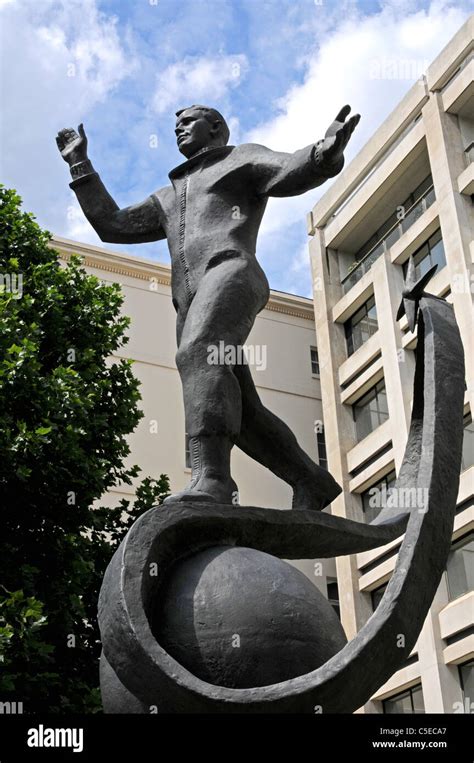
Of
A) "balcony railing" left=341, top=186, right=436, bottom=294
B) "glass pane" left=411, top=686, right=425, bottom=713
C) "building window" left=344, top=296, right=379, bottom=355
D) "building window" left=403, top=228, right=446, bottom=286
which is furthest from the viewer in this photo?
"building window" left=344, top=296, right=379, bottom=355

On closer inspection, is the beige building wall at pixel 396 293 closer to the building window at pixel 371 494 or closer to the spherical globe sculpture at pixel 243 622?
the building window at pixel 371 494

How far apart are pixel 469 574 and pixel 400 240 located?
11.3m

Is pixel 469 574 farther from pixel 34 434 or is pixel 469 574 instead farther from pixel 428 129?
pixel 34 434

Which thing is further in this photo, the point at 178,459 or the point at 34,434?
the point at 178,459

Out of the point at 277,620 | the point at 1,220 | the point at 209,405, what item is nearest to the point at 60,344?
the point at 1,220

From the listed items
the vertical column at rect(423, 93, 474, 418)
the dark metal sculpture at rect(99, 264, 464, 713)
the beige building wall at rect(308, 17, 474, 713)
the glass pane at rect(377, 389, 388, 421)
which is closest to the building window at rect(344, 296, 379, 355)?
the beige building wall at rect(308, 17, 474, 713)

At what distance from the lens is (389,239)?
3347cm

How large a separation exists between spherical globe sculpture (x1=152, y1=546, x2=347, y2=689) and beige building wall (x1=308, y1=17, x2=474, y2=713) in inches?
844

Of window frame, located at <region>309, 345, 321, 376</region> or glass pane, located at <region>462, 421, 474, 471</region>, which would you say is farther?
window frame, located at <region>309, 345, 321, 376</region>

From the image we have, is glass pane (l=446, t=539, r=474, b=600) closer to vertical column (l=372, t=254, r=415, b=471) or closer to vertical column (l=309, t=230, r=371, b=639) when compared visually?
vertical column (l=309, t=230, r=371, b=639)

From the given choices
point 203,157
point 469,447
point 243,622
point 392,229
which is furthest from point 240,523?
point 392,229

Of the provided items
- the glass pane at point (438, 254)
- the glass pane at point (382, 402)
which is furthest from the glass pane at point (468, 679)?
the glass pane at point (438, 254)

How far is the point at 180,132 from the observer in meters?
6.22

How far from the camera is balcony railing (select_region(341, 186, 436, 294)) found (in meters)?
31.2
